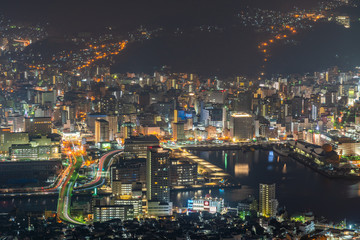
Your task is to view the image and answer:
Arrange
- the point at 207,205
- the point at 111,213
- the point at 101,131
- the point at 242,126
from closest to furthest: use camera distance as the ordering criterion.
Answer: the point at 111,213 → the point at 207,205 → the point at 101,131 → the point at 242,126

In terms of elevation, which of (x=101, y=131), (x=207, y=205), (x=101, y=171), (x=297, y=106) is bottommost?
(x=207, y=205)

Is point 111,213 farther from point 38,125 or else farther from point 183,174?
point 38,125

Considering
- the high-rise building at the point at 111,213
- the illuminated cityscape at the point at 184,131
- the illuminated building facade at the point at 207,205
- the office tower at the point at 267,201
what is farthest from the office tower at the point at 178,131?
the high-rise building at the point at 111,213

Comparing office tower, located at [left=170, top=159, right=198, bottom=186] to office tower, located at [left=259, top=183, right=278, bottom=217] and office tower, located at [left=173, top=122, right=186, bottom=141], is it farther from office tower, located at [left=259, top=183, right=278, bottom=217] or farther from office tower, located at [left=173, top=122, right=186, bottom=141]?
office tower, located at [left=173, top=122, right=186, bottom=141]

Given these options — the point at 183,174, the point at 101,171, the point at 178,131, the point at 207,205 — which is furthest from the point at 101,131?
the point at 207,205

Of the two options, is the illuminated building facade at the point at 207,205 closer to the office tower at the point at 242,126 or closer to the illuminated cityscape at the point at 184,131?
the illuminated cityscape at the point at 184,131

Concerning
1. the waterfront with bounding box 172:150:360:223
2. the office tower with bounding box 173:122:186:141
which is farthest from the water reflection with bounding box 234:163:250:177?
the office tower with bounding box 173:122:186:141
